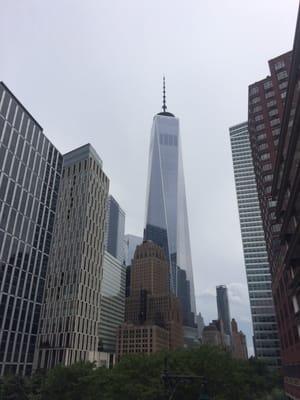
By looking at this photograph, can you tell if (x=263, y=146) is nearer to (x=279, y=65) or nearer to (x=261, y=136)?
(x=261, y=136)

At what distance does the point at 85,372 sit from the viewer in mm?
57000

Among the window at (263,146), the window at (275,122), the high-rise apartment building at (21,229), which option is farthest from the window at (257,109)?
the high-rise apartment building at (21,229)

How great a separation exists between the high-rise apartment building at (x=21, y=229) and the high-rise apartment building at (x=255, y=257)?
85.7 m

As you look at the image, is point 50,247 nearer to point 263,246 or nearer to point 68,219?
point 68,219

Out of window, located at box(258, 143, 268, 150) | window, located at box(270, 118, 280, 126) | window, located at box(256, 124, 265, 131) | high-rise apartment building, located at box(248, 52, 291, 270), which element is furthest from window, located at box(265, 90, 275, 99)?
window, located at box(258, 143, 268, 150)

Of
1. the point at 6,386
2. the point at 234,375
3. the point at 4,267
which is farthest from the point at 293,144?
the point at 4,267

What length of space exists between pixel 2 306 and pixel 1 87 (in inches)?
→ 2445

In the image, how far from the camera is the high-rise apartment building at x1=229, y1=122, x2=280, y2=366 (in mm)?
131250

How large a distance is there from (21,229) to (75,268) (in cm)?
2383

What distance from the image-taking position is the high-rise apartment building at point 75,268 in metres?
106

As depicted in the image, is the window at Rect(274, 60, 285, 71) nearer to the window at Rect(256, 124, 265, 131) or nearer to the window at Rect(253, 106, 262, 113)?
the window at Rect(253, 106, 262, 113)

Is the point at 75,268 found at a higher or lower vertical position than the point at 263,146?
lower

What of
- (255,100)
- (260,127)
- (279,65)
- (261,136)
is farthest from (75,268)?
(279,65)

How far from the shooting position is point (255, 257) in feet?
521
